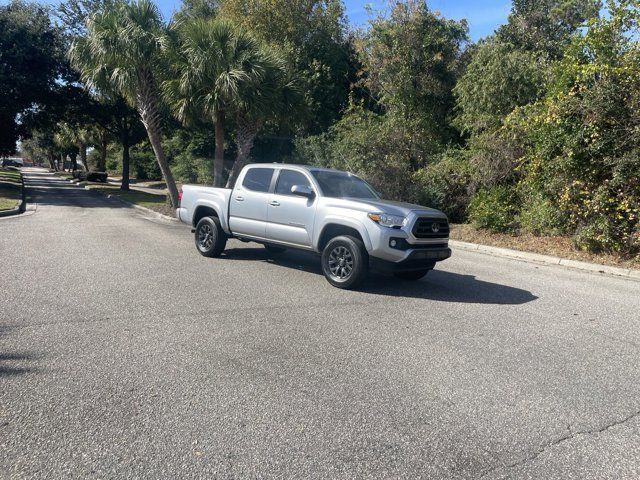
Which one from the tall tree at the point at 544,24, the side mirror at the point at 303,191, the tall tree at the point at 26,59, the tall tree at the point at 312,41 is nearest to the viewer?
the side mirror at the point at 303,191

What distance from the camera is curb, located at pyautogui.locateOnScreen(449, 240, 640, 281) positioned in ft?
33.6

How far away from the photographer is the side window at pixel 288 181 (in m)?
8.59

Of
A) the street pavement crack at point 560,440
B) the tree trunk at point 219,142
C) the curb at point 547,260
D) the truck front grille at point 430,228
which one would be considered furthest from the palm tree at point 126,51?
the street pavement crack at point 560,440

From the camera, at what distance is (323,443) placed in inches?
132

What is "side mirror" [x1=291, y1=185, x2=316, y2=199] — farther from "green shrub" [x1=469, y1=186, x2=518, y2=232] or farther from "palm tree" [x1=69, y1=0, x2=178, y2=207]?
"palm tree" [x1=69, y1=0, x2=178, y2=207]

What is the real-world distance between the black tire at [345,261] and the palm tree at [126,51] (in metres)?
12.7

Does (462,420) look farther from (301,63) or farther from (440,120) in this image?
(301,63)

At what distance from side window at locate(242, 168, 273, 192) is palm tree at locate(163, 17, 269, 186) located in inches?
309

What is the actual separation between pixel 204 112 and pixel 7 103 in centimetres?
1328

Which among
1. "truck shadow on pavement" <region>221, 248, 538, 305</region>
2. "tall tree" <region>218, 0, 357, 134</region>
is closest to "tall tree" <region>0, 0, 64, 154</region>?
"tall tree" <region>218, 0, 357, 134</region>

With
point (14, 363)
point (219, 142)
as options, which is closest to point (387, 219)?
point (14, 363)

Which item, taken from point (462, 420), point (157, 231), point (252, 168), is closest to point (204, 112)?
point (157, 231)

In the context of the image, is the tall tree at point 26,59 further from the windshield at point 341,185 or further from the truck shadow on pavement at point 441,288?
the windshield at point 341,185

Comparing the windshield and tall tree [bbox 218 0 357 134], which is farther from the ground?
tall tree [bbox 218 0 357 134]
